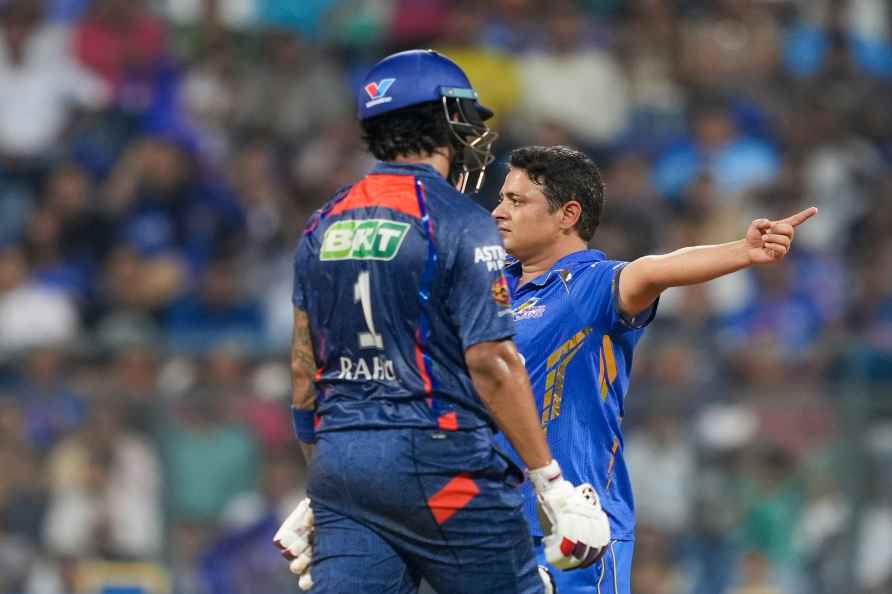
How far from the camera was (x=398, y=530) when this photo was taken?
15.6 ft

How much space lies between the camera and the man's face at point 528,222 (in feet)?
18.9

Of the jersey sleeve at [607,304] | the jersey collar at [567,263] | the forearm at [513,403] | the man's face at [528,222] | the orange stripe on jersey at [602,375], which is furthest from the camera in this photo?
the man's face at [528,222]

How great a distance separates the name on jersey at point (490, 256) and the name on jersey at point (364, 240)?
0.73 feet

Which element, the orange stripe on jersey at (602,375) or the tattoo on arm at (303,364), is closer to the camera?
the tattoo on arm at (303,364)

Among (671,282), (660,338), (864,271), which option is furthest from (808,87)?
(671,282)

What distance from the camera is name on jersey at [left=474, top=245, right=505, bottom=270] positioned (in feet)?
15.7

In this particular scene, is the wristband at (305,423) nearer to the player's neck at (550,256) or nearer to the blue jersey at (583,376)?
the blue jersey at (583,376)

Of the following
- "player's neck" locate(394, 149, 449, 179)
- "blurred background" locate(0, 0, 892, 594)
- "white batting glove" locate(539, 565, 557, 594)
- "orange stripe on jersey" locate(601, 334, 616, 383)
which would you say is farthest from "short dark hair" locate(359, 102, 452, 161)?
"blurred background" locate(0, 0, 892, 594)

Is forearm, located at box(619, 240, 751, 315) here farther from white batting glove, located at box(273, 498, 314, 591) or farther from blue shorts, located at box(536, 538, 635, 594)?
white batting glove, located at box(273, 498, 314, 591)

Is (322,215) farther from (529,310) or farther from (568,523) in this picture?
(568,523)

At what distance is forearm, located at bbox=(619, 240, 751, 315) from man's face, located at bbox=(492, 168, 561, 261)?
477mm

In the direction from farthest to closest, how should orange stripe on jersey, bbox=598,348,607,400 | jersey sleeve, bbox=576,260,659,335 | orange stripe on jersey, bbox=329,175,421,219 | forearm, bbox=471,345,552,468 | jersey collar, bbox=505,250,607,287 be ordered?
jersey collar, bbox=505,250,607,287 → orange stripe on jersey, bbox=598,348,607,400 → jersey sleeve, bbox=576,260,659,335 → orange stripe on jersey, bbox=329,175,421,219 → forearm, bbox=471,345,552,468

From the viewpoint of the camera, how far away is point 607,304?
5.43 m

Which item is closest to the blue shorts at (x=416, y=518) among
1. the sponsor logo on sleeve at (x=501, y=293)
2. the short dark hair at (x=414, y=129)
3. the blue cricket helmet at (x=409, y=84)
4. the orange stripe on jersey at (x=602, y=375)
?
the sponsor logo on sleeve at (x=501, y=293)
